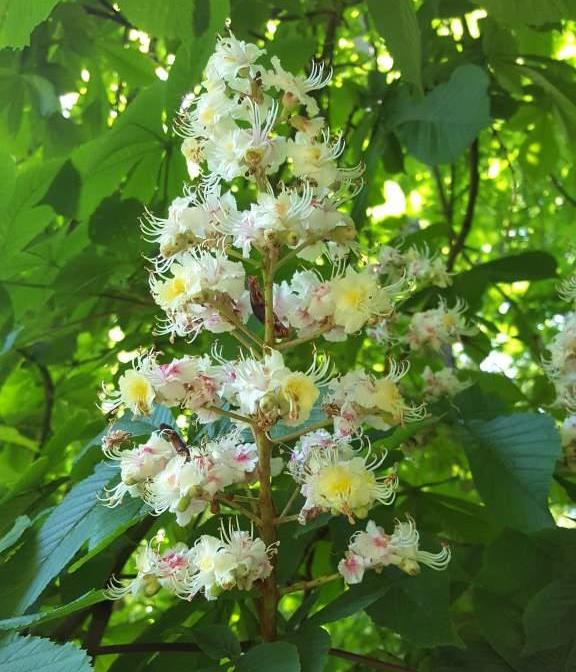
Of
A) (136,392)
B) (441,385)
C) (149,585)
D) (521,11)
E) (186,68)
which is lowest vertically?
(441,385)

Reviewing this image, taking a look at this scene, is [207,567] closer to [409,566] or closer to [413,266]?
[409,566]

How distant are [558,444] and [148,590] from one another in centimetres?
34

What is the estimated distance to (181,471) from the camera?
0.57 metres

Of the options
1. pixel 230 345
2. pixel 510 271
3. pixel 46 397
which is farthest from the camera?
pixel 46 397

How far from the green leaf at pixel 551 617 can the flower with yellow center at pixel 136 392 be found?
13.0 inches

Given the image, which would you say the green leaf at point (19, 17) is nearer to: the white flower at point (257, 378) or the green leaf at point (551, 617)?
the white flower at point (257, 378)

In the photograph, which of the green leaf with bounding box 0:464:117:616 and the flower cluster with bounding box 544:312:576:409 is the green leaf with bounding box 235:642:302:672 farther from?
the flower cluster with bounding box 544:312:576:409

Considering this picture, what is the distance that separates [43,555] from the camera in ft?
2.01

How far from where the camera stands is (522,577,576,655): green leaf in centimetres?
64

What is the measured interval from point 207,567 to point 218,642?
2.7 inches

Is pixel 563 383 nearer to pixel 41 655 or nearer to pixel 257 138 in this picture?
pixel 257 138

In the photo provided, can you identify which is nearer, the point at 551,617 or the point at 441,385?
the point at 551,617

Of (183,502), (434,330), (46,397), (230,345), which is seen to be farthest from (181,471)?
(46,397)

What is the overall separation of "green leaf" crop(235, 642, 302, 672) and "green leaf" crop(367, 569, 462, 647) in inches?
4.2
